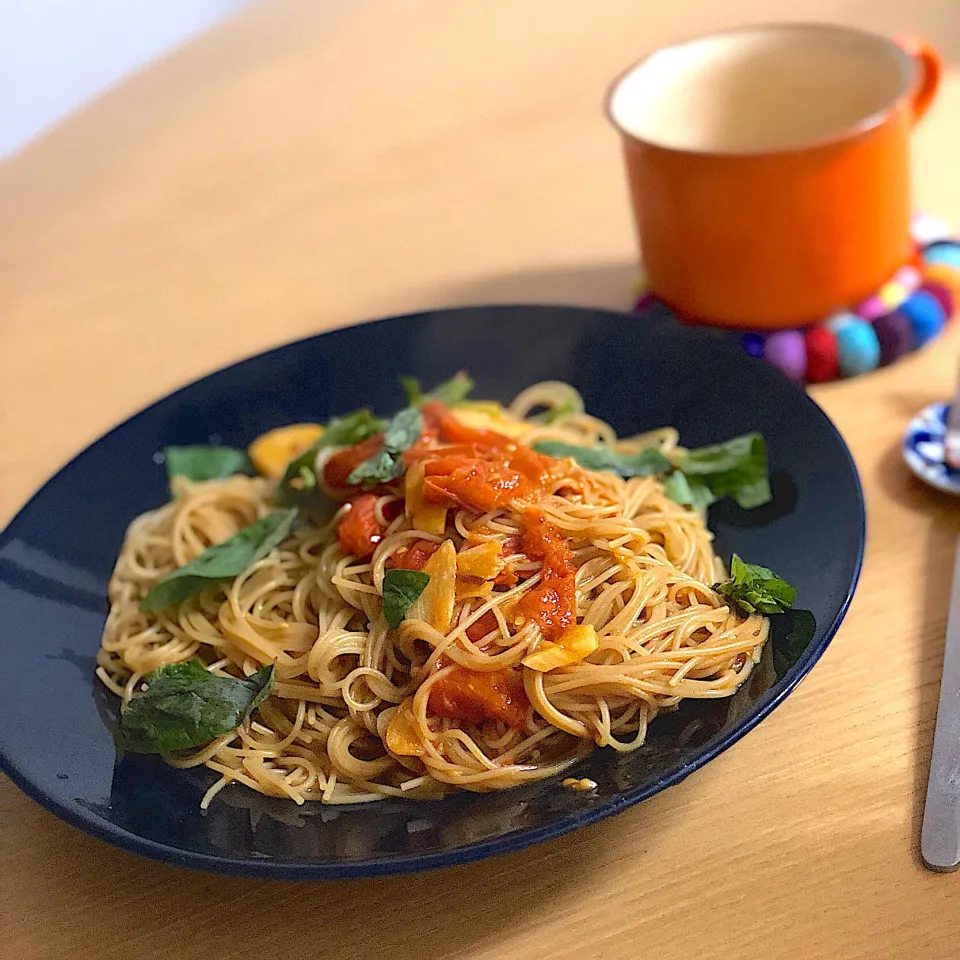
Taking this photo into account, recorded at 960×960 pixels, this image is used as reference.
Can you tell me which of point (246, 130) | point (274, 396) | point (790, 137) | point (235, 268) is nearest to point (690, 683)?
point (274, 396)

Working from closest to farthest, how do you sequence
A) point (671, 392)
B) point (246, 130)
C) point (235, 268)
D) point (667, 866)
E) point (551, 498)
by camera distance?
point (667, 866) < point (551, 498) < point (671, 392) < point (235, 268) < point (246, 130)

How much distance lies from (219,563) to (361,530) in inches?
7.9

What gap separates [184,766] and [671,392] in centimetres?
83

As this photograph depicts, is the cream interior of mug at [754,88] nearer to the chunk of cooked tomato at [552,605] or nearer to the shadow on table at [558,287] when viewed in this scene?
the shadow on table at [558,287]

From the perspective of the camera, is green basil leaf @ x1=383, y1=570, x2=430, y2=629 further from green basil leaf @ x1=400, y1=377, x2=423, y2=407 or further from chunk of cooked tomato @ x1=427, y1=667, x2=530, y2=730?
green basil leaf @ x1=400, y1=377, x2=423, y2=407

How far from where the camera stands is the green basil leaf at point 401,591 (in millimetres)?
1260

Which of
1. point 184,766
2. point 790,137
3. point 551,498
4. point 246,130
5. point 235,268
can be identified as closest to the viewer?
point 184,766

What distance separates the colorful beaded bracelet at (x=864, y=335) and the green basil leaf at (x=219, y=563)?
2.52ft

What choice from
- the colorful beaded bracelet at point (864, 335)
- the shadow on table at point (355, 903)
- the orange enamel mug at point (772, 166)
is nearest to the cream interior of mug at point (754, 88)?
the orange enamel mug at point (772, 166)

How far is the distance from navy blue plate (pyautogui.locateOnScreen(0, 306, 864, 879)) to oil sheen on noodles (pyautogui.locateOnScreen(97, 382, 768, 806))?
0.04m

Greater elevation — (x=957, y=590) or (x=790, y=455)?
(x=790, y=455)

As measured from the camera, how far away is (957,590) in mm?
1299

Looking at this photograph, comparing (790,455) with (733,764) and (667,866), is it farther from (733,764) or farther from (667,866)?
(667,866)

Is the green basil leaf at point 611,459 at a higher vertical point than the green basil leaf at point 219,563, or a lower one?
lower
